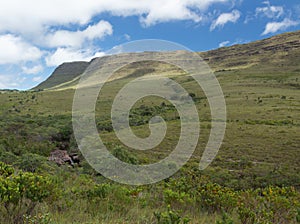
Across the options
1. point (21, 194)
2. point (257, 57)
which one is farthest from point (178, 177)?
point (257, 57)

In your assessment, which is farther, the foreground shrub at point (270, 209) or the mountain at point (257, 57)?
the mountain at point (257, 57)

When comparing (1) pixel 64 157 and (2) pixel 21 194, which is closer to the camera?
(2) pixel 21 194

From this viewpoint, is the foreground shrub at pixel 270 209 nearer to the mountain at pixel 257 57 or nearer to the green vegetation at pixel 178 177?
the green vegetation at pixel 178 177

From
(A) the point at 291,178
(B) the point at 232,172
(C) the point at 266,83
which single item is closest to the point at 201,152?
(B) the point at 232,172

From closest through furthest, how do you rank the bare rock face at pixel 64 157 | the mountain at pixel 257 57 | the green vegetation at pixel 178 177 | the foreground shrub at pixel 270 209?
the green vegetation at pixel 178 177 < the foreground shrub at pixel 270 209 < the bare rock face at pixel 64 157 < the mountain at pixel 257 57

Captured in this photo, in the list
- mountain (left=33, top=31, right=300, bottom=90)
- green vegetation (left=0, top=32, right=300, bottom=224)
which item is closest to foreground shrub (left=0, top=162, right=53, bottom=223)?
green vegetation (left=0, top=32, right=300, bottom=224)

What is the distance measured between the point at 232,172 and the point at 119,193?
17202 millimetres

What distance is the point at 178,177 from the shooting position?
1730 cm

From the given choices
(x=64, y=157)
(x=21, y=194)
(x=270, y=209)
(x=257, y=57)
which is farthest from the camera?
(x=257, y=57)

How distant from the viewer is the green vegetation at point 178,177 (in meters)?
4.67

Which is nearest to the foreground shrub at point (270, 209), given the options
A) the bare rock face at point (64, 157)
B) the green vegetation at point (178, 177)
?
the green vegetation at point (178, 177)

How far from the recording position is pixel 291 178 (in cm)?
1911

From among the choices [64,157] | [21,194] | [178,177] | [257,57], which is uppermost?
[257,57]

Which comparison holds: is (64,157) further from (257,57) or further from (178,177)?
(257,57)
